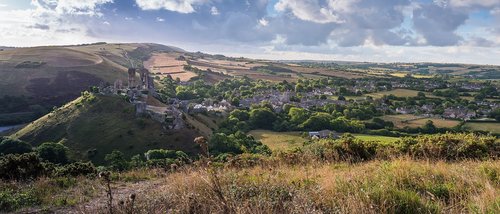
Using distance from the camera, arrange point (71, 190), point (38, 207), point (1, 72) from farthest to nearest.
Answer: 1. point (1, 72)
2. point (71, 190)
3. point (38, 207)

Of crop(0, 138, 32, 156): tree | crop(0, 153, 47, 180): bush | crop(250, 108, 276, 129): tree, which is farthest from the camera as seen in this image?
crop(250, 108, 276, 129): tree

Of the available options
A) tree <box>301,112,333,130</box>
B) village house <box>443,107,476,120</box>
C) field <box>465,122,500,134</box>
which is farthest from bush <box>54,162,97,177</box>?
village house <box>443,107,476,120</box>

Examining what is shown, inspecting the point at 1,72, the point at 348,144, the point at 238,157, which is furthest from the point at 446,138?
the point at 1,72

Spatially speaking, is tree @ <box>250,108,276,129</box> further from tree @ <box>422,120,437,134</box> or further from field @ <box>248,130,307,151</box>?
tree @ <box>422,120,437,134</box>

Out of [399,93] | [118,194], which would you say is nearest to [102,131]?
[118,194]

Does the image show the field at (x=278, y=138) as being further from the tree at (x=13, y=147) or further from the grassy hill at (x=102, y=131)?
the tree at (x=13, y=147)

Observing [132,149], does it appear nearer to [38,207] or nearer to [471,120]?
[38,207]

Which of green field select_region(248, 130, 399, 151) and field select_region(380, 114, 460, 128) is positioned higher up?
field select_region(380, 114, 460, 128)
